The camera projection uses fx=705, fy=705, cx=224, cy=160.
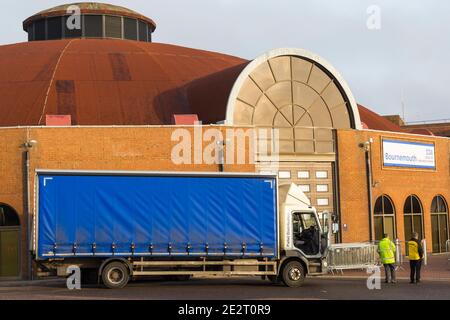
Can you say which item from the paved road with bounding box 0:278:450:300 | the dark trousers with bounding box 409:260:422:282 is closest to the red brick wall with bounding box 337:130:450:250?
the paved road with bounding box 0:278:450:300

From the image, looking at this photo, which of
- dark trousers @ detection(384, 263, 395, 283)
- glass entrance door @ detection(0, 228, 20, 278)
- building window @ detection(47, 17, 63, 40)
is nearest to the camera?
dark trousers @ detection(384, 263, 395, 283)

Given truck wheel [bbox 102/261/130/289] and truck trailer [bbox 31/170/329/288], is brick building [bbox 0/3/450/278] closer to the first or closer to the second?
truck trailer [bbox 31/170/329/288]

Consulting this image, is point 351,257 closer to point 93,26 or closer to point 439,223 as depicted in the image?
point 439,223

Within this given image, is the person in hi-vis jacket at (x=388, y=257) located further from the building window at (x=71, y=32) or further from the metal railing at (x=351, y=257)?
the building window at (x=71, y=32)

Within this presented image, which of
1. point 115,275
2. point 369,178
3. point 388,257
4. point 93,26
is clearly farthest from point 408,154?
point 93,26

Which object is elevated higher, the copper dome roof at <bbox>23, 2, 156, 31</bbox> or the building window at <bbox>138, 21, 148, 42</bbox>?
the copper dome roof at <bbox>23, 2, 156, 31</bbox>

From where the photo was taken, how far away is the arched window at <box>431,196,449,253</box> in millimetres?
40625

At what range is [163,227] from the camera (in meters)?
22.6

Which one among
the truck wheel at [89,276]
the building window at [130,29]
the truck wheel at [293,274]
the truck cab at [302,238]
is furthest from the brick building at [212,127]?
the truck wheel at [293,274]

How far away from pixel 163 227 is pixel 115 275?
2.13 m

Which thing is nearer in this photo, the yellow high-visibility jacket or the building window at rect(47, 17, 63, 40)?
the yellow high-visibility jacket

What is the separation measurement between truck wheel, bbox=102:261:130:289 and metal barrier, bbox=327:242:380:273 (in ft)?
28.3

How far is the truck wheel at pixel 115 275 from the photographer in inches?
871
